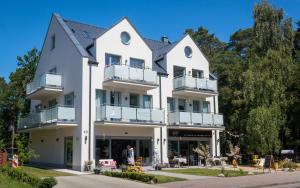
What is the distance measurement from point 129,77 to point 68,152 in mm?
7196

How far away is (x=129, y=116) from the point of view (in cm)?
2852

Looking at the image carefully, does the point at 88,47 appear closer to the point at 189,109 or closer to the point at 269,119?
the point at 189,109

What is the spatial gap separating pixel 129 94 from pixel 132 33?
485 cm

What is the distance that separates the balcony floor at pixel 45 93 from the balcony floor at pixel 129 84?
164 inches

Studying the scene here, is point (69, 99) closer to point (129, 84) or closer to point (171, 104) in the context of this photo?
point (129, 84)

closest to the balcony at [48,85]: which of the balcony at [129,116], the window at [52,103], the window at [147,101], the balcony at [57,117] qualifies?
the window at [52,103]

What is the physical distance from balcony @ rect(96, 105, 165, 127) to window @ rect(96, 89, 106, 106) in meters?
0.73

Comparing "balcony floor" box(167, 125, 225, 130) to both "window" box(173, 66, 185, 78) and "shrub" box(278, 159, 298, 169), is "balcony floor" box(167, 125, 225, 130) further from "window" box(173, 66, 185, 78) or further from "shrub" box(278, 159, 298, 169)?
"shrub" box(278, 159, 298, 169)

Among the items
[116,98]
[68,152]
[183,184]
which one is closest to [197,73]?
[116,98]

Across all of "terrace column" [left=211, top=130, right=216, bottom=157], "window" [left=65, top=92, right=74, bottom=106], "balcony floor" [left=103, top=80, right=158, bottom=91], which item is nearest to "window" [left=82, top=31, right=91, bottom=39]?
"window" [left=65, top=92, right=74, bottom=106]

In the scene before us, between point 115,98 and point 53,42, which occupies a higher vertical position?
point 53,42

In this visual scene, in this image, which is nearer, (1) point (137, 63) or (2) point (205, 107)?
(1) point (137, 63)

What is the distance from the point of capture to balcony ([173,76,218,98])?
107ft

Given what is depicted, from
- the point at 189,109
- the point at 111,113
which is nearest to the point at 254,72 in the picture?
the point at 189,109
